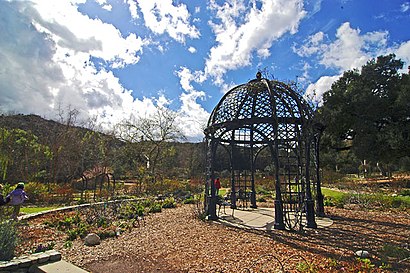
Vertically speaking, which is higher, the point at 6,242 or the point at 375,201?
the point at 375,201

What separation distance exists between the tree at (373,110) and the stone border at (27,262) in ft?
53.3

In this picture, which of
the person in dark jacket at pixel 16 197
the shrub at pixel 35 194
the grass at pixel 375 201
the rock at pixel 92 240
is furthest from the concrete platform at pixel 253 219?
the shrub at pixel 35 194

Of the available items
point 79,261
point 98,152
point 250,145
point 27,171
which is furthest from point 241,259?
point 98,152

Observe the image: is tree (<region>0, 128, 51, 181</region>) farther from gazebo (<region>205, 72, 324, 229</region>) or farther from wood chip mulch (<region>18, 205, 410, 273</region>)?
gazebo (<region>205, 72, 324, 229</region>)

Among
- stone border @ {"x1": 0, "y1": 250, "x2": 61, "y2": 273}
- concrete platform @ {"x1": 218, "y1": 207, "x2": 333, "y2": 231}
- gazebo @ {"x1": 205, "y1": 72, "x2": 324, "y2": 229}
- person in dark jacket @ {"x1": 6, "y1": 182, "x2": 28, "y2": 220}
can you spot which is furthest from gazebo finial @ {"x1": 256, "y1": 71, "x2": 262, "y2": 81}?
person in dark jacket @ {"x1": 6, "y1": 182, "x2": 28, "y2": 220}

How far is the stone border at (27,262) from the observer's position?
12.3 ft

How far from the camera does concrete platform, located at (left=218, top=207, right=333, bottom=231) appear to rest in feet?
22.9

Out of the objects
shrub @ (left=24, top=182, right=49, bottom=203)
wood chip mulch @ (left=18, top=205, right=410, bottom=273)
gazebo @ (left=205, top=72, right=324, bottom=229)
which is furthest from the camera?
shrub @ (left=24, top=182, right=49, bottom=203)

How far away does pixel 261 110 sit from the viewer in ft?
24.2

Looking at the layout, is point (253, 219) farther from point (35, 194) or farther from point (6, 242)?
point (35, 194)

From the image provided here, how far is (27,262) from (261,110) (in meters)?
6.22

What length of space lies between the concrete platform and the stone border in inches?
178

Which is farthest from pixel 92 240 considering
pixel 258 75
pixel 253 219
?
pixel 258 75

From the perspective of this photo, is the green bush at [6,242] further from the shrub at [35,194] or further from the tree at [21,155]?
the tree at [21,155]
